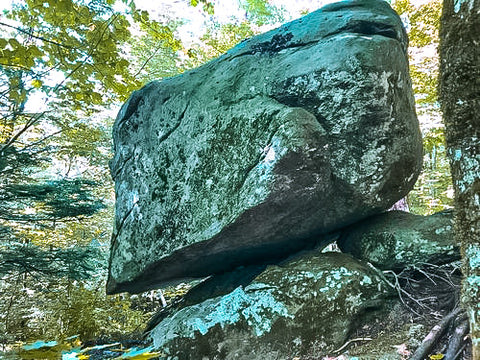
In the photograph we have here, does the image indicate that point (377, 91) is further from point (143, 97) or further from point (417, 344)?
point (143, 97)

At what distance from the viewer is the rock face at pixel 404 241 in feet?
12.6

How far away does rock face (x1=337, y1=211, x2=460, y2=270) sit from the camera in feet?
12.6

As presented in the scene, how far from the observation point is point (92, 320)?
6098 millimetres

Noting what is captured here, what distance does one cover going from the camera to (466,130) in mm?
1610

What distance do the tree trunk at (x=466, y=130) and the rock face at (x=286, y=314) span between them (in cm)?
194

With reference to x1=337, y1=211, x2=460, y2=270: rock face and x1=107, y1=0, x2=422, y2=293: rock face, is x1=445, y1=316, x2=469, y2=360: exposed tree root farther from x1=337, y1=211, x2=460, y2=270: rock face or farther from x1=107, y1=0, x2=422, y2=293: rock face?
x1=107, y1=0, x2=422, y2=293: rock face

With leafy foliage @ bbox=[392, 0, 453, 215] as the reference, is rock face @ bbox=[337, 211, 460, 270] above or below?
below

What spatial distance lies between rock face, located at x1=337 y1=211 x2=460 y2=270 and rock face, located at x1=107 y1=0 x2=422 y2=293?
21 cm

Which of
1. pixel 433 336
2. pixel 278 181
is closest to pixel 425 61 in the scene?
pixel 278 181

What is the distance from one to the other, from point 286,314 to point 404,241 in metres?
1.64

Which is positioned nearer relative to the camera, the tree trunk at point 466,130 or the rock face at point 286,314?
the tree trunk at point 466,130

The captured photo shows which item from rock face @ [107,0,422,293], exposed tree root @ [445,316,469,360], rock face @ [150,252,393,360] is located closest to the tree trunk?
exposed tree root @ [445,316,469,360]

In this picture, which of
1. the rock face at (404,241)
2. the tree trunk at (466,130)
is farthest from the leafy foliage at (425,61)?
the tree trunk at (466,130)

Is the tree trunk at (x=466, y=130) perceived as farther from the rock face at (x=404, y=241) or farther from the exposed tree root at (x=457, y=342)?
the rock face at (x=404, y=241)
